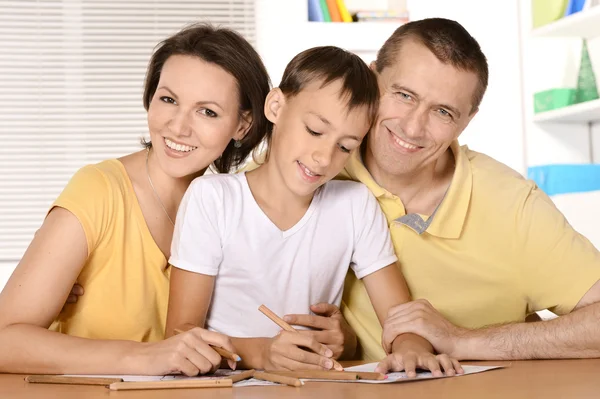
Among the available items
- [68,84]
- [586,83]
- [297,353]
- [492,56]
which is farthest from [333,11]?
[297,353]

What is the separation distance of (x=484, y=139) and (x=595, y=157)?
57cm

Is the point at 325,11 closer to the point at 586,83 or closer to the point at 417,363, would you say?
the point at 586,83

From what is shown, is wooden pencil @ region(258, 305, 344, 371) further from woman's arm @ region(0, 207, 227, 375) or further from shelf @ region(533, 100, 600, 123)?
shelf @ region(533, 100, 600, 123)

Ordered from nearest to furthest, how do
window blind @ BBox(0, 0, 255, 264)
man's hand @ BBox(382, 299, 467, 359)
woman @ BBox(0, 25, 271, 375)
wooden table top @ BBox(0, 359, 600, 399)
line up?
wooden table top @ BBox(0, 359, 600, 399)
woman @ BBox(0, 25, 271, 375)
man's hand @ BBox(382, 299, 467, 359)
window blind @ BBox(0, 0, 255, 264)

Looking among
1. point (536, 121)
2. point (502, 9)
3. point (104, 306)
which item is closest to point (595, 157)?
point (536, 121)

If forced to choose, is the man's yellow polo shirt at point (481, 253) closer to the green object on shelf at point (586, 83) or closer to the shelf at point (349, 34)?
the green object on shelf at point (586, 83)

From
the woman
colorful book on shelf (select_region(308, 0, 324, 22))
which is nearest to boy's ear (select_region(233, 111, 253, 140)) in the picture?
the woman

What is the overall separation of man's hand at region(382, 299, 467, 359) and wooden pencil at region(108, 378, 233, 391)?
0.46m

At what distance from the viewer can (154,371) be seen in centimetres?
135

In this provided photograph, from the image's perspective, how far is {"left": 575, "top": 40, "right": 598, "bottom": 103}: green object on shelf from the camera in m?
3.76

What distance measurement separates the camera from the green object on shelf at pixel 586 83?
12.3 feet

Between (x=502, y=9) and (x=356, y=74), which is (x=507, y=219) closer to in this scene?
(x=356, y=74)

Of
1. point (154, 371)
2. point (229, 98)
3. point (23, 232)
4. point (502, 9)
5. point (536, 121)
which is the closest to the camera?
point (154, 371)

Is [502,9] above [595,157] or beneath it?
above
